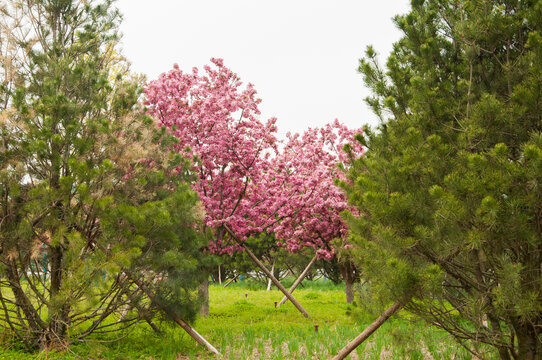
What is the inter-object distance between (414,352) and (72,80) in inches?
238

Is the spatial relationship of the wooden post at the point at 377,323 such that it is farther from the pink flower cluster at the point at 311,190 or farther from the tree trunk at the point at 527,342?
the pink flower cluster at the point at 311,190

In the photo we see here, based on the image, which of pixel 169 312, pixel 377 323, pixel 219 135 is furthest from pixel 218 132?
pixel 377 323

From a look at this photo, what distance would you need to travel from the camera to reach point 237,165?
10359mm

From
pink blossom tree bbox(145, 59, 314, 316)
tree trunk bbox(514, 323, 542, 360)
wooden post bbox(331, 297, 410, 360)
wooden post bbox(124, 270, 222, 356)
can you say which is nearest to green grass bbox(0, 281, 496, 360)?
wooden post bbox(124, 270, 222, 356)

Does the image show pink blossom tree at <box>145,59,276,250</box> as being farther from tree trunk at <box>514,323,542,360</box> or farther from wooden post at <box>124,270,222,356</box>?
tree trunk at <box>514,323,542,360</box>

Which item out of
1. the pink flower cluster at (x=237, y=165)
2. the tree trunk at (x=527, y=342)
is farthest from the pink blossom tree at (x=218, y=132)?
the tree trunk at (x=527, y=342)

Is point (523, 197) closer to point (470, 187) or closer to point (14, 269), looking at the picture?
point (470, 187)

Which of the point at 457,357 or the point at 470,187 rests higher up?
the point at 470,187

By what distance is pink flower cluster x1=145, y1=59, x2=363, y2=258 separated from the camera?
1020 centimetres

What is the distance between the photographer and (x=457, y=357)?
557 centimetres

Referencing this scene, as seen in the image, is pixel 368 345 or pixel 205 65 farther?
pixel 205 65

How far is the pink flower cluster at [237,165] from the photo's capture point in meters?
10.2

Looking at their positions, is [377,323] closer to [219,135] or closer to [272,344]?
[272,344]

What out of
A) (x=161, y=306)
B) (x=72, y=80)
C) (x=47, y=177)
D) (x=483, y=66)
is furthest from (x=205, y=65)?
(x=483, y=66)
